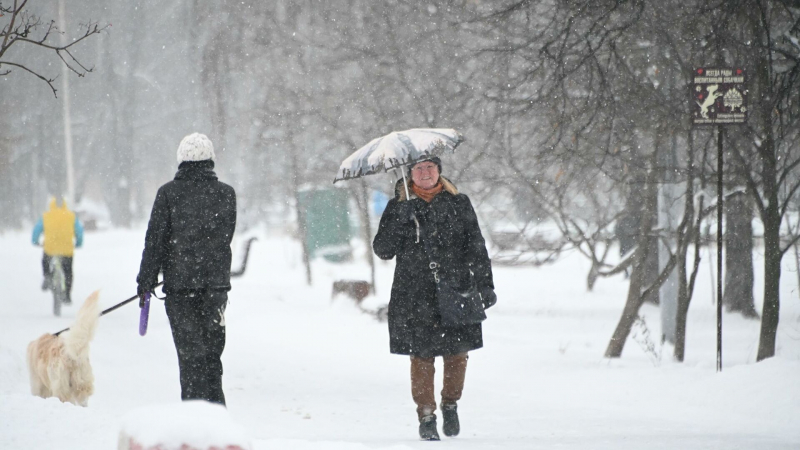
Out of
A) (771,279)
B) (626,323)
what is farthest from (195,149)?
(626,323)

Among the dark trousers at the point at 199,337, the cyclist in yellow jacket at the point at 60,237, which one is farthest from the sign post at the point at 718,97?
the cyclist in yellow jacket at the point at 60,237

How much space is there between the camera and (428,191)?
5.74m

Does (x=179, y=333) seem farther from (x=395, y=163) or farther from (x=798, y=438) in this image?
(x=798, y=438)

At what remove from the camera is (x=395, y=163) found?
5.78 m

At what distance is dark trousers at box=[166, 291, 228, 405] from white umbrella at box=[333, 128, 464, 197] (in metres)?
1.19

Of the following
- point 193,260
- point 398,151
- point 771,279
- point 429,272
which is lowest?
point 771,279

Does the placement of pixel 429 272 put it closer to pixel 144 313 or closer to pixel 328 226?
pixel 144 313

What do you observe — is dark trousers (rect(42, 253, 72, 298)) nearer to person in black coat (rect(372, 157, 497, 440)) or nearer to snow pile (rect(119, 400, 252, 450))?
person in black coat (rect(372, 157, 497, 440))

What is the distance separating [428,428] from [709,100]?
13.8ft

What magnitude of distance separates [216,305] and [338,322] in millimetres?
9030

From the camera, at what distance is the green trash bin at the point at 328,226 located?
25.2 meters

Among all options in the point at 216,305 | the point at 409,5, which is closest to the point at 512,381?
the point at 216,305

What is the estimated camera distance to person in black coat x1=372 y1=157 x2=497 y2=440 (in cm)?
562

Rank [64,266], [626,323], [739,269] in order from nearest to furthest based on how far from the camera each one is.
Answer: [626,323] → [64,266] → [739,269]
